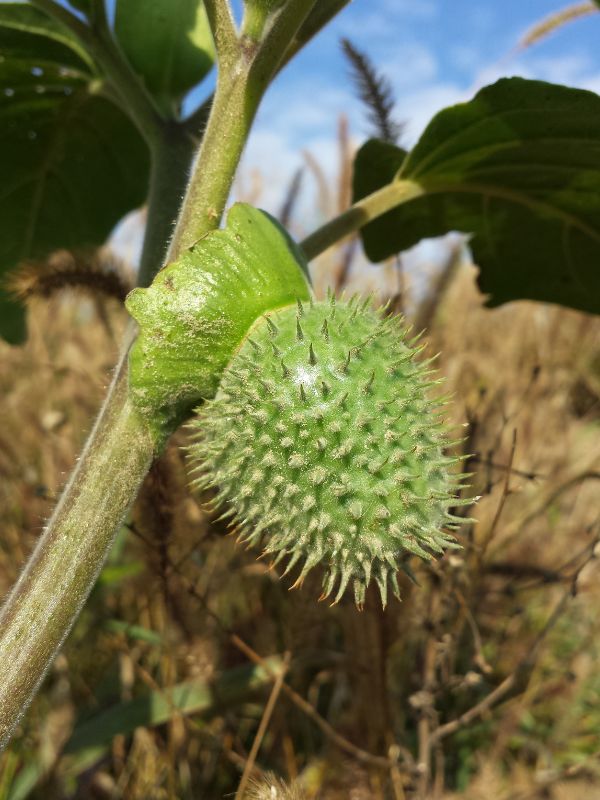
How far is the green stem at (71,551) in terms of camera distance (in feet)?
2.60

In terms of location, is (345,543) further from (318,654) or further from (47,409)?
(47,409)

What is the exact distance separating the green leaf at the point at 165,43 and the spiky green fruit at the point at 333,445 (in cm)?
54

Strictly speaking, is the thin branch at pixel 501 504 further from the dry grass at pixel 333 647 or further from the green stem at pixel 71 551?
the green stem at pixel 71 551

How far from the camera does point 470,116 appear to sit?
1.12m

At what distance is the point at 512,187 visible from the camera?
1.30 m

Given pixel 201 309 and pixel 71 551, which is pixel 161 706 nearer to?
pixel 71 551

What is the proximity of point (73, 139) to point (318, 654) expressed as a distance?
1.25 metres

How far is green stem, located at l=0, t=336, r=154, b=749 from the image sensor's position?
2.60ft

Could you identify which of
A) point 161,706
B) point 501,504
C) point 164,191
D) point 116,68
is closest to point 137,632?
point 161,706

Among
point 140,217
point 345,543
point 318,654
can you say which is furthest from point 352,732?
point 140,217

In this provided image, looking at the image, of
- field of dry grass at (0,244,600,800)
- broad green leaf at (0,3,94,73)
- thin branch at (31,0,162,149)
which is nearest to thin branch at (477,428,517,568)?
field of dry grass at (0,244,600,800)

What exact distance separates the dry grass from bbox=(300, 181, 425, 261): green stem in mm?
361

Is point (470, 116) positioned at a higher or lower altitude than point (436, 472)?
higher

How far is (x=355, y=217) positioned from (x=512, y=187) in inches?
12.2
